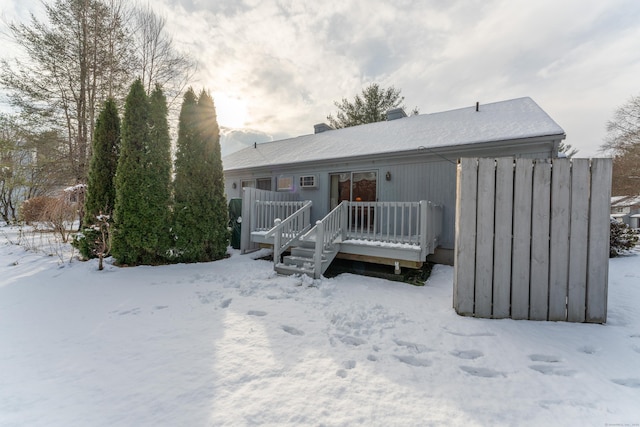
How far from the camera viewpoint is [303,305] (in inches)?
151

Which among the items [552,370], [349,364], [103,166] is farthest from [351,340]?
[103,166]

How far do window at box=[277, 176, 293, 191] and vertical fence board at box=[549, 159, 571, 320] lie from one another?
23.5ft

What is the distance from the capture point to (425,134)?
24.9 feet

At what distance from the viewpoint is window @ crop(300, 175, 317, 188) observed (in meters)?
8.61

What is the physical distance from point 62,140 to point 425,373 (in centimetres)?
1553

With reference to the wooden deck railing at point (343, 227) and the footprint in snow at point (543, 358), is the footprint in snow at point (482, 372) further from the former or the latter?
the wooden deck railing at point (343, 227)

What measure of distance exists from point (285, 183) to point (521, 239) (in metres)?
7.28

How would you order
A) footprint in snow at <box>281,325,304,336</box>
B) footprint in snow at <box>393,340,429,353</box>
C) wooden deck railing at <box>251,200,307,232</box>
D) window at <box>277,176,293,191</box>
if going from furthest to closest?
window at <box>277,176,293,191</box>, wooden deck railing at <box>251,200,307,232</box>, footprint in snow at <box>281,325,304,336</box>, footprint in snow at <box>393,340,429,353</box>

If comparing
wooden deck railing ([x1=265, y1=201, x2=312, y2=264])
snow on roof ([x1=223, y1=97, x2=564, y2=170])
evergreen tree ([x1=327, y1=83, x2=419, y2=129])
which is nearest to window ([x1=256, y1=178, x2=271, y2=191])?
snow on roof ([x1=223, y1=97, x2=564, y2=170])

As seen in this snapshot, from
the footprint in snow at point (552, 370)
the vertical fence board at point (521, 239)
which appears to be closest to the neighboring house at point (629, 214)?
the vertical fence board at point (521, 239)

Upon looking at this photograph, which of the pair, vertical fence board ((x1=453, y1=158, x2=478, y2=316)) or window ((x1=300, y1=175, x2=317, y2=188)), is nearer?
vertical fence board ((x1=453, y1=158, x2=478, y2=316))

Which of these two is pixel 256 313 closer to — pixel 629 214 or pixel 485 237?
pixel 485 237

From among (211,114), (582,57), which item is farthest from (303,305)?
(582,57)

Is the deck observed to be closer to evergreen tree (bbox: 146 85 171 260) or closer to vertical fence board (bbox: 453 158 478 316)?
vertical fence board (bbox: 453 158 478 316)
